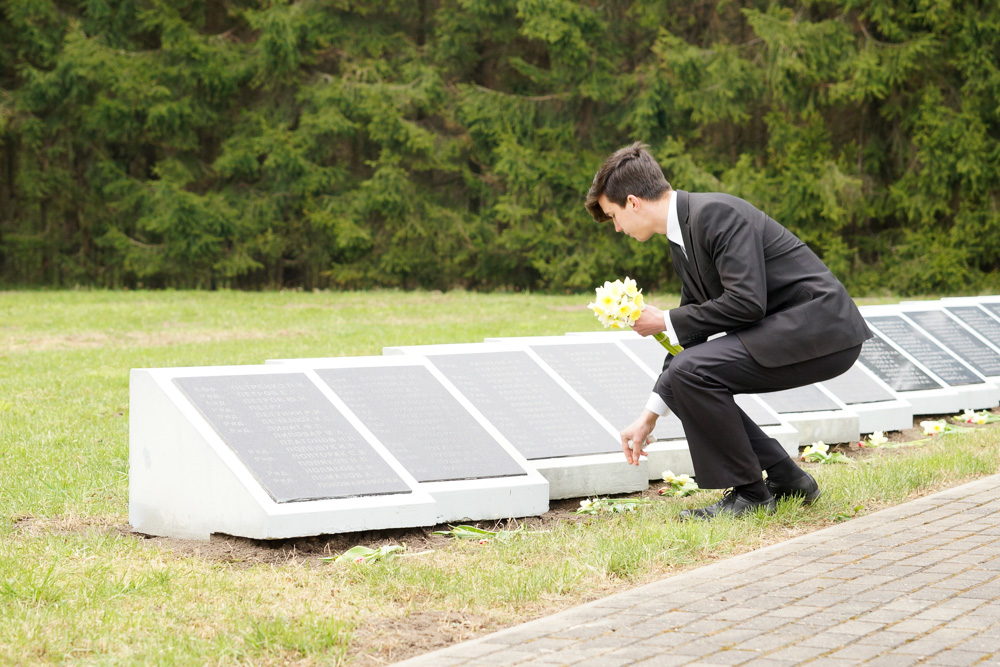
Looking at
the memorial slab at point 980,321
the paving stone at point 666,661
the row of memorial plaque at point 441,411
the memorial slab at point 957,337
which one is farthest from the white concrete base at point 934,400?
the paving stone at point 666,661

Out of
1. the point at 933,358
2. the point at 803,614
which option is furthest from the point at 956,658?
the point at 933,358

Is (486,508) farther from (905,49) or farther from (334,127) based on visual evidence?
(334,127)

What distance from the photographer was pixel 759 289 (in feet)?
15.5

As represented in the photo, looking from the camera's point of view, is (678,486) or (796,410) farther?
(796,410)

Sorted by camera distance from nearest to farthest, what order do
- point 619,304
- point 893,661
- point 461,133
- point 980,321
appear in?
point 893,661 < point 619,304 < point 980,321 < point 461,133

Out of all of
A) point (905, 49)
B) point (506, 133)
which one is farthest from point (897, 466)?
point (506, 133)

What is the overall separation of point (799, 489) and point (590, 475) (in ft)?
3.44

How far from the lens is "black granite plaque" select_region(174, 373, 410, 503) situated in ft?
15.7

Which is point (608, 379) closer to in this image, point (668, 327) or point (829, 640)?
point (668, 327)

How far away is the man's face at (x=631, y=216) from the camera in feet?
16.1

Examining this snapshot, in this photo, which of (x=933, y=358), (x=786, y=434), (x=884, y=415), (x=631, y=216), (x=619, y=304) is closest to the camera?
(x=619, y=304)

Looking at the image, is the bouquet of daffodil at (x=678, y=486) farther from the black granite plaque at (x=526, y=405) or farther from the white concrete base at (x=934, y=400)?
the white concrete base at (x=934, y=400)

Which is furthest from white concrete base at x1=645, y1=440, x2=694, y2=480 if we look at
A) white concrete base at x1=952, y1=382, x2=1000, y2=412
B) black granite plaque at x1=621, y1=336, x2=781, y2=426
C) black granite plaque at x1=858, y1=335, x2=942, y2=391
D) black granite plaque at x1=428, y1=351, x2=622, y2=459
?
white concrete base at x1=952, y1=382, x2=1000, y2=412

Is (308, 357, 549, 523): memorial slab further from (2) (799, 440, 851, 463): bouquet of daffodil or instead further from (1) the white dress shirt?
(2) (799, 440, 851, 463): bouquet of daffodil
